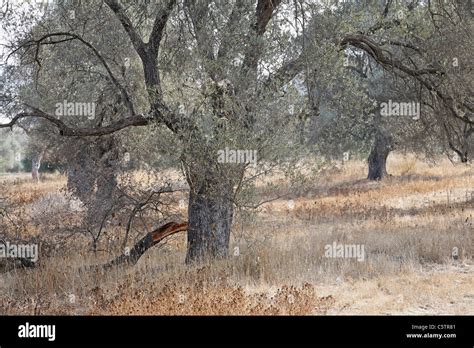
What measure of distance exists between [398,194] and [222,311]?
691 inches

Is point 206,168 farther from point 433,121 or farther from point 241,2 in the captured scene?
point 433,121

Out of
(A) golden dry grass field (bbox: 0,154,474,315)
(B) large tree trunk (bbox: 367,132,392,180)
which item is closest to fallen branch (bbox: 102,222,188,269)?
(A) golden dry grass field (bbox: 0,154,474,315)

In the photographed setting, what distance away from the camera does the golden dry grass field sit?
752 centimetres

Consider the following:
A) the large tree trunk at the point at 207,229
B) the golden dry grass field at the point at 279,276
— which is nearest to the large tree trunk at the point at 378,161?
the golden dry grass field at the point at 279,276

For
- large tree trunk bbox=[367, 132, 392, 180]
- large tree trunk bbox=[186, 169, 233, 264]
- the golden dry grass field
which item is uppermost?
large tree trunk bbox=[367, 132, 392, 180]

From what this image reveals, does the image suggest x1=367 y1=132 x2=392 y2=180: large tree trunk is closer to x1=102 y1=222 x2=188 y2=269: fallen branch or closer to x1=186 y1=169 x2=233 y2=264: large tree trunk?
x1=102 y1=222 x2=188 y2=269: fallen branch

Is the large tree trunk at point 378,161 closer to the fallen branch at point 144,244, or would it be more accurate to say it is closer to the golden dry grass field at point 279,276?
the golden dry grass field at point 279,276

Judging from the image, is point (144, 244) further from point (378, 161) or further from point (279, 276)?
point (378, 161)

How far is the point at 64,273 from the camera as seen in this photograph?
33.0 feet

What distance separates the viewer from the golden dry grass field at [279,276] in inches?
296

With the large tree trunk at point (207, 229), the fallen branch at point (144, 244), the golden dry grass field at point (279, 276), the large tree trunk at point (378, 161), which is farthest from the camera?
the large tree trunk at point (378, 161)

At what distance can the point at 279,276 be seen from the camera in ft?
30.3

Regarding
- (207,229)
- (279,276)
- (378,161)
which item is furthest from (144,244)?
(378,161)
